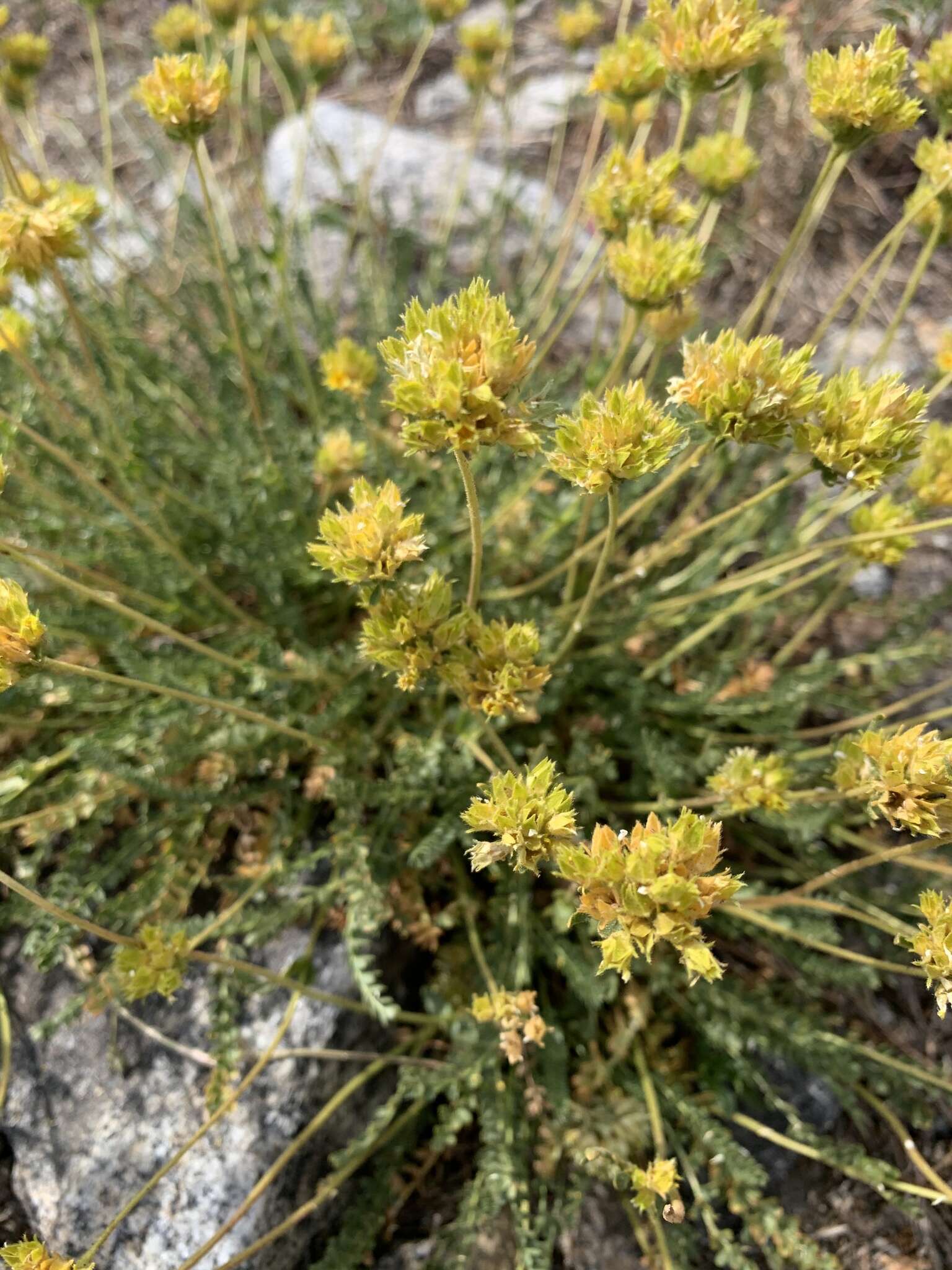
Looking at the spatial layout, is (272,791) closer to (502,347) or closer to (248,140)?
(502,347)

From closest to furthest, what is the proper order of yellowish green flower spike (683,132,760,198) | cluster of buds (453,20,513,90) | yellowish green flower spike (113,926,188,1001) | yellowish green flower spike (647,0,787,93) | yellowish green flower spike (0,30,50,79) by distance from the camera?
yellowish green flower spike (113,926,188,1001), yellowish green flower spike (647,0,787,93), yellowish green flower spike (683,132,760,198), yellowish green flower spike (0,30,50,79), cluster of buds (453,20,513,90)

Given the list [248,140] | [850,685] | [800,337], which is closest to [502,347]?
[850,685]

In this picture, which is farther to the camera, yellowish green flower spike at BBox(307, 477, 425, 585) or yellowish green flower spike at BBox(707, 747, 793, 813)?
yellowish green flower spike at BBox(707, 747, 793, 813)

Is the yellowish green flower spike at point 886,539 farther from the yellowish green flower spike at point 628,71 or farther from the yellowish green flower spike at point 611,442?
the yellowish green flower spike at point 628,71

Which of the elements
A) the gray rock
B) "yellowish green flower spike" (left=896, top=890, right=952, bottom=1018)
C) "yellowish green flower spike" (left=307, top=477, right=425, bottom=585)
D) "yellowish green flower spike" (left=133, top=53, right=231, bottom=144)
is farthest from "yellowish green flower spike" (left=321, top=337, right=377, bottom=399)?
"yellowish green flower spike" (left=896, top=890, right=952, bottom=1018)

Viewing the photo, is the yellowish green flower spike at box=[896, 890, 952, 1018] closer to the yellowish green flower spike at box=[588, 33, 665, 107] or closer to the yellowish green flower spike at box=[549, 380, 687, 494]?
the yellowish green flower spike at box=[549, 380, 687, 494]

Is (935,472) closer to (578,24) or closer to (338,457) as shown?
(338,457)

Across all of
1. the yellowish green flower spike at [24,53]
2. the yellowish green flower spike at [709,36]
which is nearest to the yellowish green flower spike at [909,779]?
the yellowish green flower spike at [709,36]
